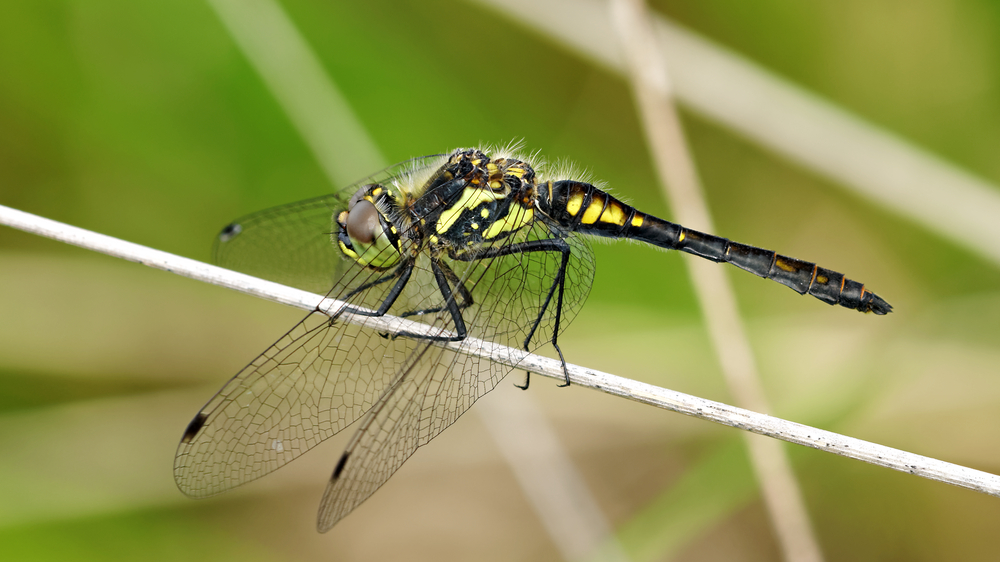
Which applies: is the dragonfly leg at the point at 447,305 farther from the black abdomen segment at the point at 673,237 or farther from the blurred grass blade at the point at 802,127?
the blurred grass blade at the point at 802,127

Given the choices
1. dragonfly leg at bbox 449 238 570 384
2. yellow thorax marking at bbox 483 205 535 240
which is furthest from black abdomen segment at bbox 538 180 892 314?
dragonfly leg at bbox 449 238 570 384

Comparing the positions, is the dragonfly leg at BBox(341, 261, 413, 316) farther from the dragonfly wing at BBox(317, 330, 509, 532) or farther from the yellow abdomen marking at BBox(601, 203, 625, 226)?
the yellow abdomen marking at BBox(601, 203, 625, 226)

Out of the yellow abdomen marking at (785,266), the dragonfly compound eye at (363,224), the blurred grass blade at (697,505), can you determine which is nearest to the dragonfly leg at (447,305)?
the dragonfly compound eye at (363,224)

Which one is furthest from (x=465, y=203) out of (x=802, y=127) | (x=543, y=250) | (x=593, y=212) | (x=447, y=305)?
(x=802, y=127)

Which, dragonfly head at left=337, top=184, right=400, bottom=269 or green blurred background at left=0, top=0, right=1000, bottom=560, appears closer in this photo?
dragonfly head at left=337, top=184, right=400, bottom=269

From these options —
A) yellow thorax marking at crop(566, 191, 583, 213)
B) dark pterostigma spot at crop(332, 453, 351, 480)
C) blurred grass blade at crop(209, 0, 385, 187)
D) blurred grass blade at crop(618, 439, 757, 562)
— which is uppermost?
blurred grass blade at crop(209, 0, 385, 187)

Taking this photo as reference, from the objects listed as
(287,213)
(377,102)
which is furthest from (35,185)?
(377,102)
